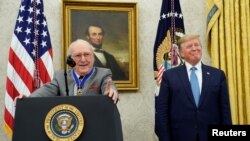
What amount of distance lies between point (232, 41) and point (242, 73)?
17.5 inches

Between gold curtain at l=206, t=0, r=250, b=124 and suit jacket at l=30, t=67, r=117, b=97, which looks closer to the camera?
suit jacket at l=30, t=67, r=117, b=97

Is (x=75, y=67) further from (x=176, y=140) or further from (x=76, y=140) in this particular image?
(x=176, y=140)

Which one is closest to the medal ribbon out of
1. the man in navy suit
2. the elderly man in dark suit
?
the elderly man in dark suit

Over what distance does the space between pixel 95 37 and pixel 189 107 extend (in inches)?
84.1

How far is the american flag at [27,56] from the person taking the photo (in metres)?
4.47

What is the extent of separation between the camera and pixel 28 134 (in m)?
2.09

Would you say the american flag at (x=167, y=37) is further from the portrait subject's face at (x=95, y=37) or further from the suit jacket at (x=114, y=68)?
the portrait subject's face at (x=95, y=37)

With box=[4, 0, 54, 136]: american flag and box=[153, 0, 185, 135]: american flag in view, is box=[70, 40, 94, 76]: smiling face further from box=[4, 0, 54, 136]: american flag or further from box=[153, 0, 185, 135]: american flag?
box=[153, 0, 185, 135]: american flag

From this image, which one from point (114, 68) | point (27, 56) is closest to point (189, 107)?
point (114, 68)

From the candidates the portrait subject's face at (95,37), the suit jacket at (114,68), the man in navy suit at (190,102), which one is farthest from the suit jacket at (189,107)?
the portrait subject's face at (95,37)

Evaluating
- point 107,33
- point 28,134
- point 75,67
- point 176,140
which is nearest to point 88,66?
point 75,67

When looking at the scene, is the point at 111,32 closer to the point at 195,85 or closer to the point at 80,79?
the point at 195,85

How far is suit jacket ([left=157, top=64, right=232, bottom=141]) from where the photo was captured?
3219 millimetres

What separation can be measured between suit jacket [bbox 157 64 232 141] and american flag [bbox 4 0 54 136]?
5.84 feet
